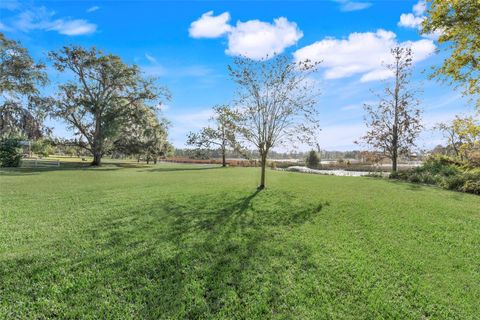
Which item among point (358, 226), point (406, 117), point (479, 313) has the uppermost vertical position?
point (406, 117)

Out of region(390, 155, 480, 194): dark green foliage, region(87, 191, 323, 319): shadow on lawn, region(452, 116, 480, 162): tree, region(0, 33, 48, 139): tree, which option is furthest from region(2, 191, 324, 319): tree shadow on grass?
region(0, 33, 48, 139): tree

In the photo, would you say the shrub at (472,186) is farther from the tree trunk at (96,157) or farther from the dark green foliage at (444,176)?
the tree trunk at (96,157)

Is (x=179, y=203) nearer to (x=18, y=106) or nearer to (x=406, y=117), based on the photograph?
(x=406, y=117)

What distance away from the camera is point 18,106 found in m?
22.7

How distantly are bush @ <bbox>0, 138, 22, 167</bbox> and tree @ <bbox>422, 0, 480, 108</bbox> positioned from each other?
29.6 meters

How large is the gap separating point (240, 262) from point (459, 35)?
688cm

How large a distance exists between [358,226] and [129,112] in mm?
28521

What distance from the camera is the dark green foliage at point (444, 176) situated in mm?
11091

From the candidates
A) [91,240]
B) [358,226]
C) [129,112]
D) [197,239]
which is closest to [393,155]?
[358,226]

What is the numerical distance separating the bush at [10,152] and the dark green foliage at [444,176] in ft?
101

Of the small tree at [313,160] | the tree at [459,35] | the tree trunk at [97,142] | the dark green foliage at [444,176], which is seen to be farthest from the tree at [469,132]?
the tree trunk at [97,142]

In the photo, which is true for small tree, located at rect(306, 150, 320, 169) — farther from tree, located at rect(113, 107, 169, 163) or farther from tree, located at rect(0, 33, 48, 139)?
tree, located at rect(0, 33, 48, 139)

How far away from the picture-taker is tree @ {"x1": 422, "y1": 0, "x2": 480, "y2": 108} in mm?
5113

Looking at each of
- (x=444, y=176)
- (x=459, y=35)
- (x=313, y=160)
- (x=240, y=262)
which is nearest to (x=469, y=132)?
(x=459, y=35)
